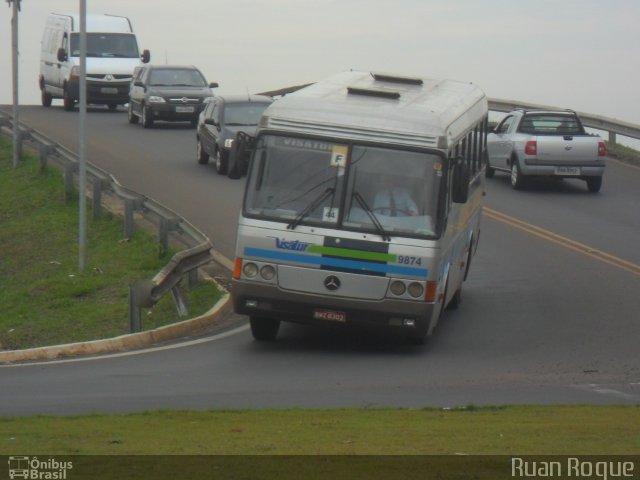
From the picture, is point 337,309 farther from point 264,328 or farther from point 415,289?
point 264,328

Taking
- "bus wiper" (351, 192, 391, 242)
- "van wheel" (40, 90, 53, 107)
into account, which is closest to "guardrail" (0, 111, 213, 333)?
"bus wiper" (351, 192, 391, 242)

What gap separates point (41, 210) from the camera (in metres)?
29.7

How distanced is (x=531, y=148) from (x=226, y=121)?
22.2ft

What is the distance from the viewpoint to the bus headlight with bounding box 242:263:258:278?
Answer: 15.4 meters

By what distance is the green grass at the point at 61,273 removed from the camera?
19578 millimetres

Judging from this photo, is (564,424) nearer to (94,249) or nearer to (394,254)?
(394,254)

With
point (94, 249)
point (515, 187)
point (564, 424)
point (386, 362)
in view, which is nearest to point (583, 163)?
point (515, 187)

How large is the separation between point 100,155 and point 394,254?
20733 mm

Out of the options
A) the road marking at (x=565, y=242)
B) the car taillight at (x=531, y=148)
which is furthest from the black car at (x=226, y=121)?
the road marking at (x=565, y=242)

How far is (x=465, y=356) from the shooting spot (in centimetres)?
1577

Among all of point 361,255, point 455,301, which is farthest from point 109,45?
point 361,255

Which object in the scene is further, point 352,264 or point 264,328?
point 264,328

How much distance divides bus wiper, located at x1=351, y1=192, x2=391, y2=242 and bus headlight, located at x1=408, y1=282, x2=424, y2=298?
559 millimetres
